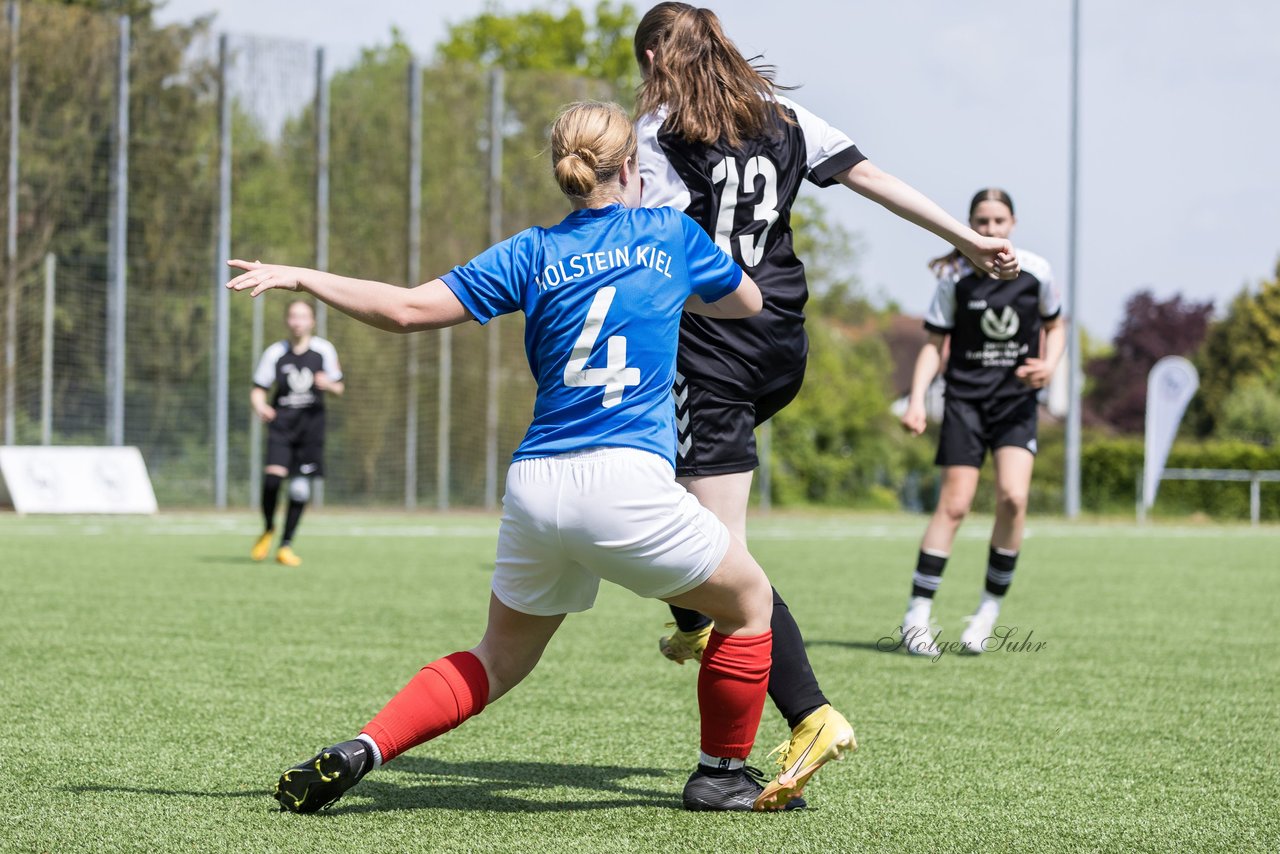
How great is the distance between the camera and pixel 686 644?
3.96 meters

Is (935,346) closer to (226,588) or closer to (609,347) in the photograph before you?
(609,347)

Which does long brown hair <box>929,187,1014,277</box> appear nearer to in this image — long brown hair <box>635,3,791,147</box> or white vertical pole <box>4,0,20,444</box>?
long brown hair <box>635,3,791,147</box>

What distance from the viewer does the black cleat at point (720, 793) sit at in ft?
11.4

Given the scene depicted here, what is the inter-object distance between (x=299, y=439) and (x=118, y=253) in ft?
46.7

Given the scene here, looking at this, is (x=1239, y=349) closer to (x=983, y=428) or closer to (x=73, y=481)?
(x=73, y=481)

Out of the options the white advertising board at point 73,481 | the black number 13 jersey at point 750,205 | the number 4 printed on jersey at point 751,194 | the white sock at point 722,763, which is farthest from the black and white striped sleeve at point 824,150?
the white advertising board at point 73,481

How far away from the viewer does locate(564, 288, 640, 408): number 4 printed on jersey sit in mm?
3092

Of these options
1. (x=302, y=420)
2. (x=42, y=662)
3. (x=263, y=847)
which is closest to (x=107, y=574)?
(x=302, y=420)

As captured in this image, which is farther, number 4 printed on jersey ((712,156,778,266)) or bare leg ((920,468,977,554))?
bare leg ((920,468,977,554))

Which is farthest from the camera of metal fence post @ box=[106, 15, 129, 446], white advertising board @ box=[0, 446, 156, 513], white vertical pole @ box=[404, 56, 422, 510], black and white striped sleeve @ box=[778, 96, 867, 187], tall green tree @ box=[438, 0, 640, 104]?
tall green tree @ box=[438, 0, 640, 104]

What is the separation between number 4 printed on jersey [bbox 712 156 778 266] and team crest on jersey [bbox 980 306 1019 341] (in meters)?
3.25

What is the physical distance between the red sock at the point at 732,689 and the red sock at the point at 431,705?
1.79 ft

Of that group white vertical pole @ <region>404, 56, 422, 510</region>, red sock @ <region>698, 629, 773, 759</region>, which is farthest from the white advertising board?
red sock @ <region>698, 629, 773, 759</region>

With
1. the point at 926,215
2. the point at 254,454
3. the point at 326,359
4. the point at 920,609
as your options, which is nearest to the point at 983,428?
the point at 920,609
